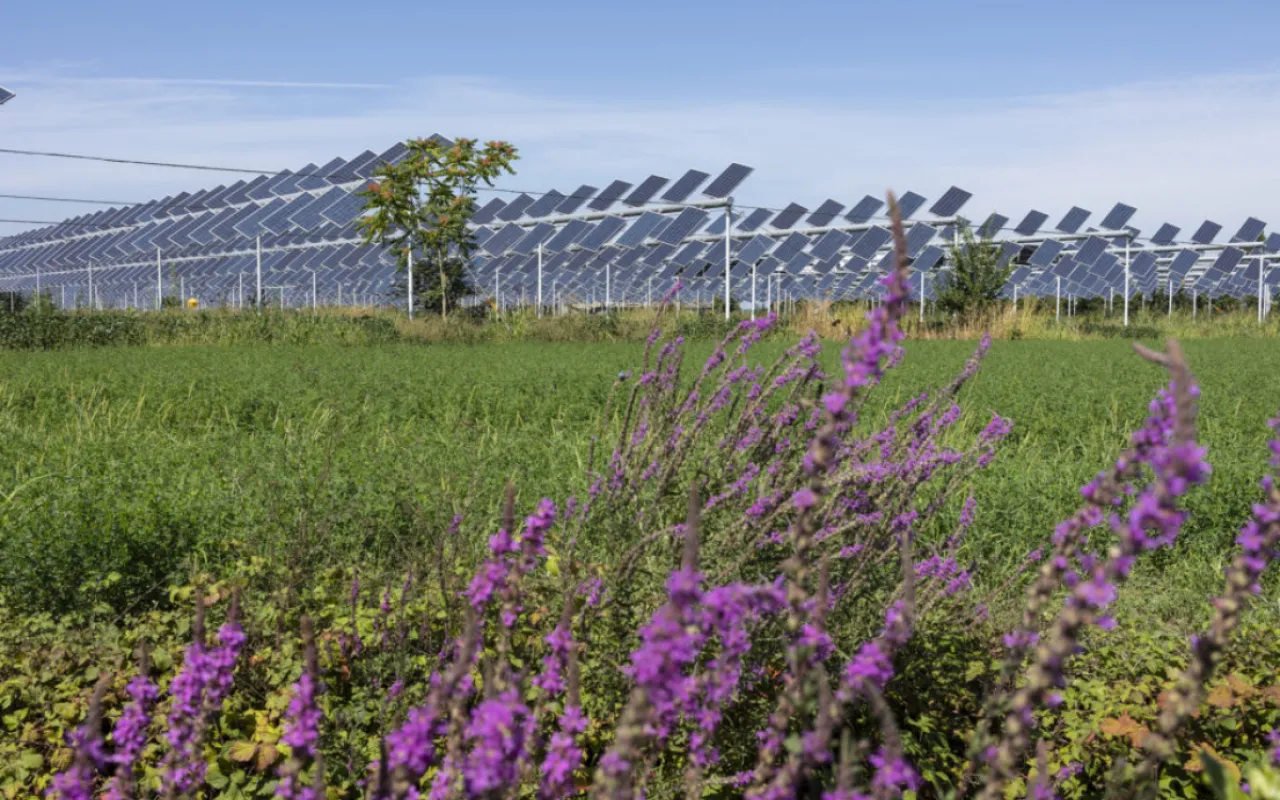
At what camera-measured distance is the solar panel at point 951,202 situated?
35750 mm

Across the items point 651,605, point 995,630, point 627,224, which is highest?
point 627,224

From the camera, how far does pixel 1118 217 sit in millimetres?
41250

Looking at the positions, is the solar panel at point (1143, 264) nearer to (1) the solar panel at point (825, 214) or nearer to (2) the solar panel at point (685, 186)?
(1) the solar panel at point (825, 214)

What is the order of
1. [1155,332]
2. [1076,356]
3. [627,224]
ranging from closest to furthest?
[1076,356] → [1155,332] → [627,224]

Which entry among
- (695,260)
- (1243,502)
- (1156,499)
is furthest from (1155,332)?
(1156,499)

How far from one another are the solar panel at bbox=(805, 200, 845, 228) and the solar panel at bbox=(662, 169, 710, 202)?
8.05m

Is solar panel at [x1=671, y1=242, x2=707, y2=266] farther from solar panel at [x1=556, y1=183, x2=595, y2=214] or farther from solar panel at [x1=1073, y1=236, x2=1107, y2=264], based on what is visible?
solar panel at [x1=1073, y1=236, x2=1107, y2=264]

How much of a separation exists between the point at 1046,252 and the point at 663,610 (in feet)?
132

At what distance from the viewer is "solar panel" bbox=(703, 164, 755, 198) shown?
30266 mm

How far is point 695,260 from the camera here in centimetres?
3856

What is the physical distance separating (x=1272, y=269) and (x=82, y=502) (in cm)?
5459

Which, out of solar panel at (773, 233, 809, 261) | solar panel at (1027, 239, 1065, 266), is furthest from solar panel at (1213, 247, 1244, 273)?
solar panel at (773, 233, 809, 261)

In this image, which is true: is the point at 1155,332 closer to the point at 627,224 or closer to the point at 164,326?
the point at 627,224

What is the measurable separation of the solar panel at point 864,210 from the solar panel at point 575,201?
863 centimetres
